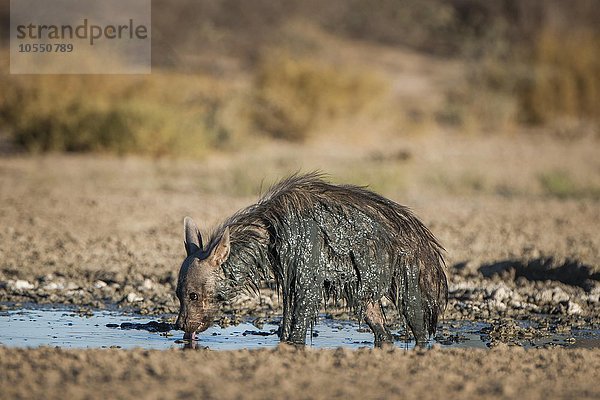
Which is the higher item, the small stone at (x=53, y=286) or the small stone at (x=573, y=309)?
the small stone at (x=53, y=286)

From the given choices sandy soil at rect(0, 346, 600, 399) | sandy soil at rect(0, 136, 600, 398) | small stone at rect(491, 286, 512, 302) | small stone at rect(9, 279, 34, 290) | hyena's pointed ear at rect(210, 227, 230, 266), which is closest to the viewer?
sandy soil at rect(0, 346, 600, 399)

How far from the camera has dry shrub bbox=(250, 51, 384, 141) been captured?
22156 mm

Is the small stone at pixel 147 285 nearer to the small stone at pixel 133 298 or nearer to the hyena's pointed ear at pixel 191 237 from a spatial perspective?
the small stone at pixel 133 298

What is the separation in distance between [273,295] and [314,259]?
272 centimetres

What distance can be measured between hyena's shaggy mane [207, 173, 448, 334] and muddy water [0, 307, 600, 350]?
512 millimetres

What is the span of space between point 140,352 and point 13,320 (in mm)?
2323

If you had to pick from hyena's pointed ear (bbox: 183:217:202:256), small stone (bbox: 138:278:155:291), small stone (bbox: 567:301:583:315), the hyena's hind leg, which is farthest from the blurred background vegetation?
the hyena's hind leg

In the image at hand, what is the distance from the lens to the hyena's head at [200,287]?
289 inches

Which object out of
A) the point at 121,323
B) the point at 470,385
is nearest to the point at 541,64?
the point at 121,323

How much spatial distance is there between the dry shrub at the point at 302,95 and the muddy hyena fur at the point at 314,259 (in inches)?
571

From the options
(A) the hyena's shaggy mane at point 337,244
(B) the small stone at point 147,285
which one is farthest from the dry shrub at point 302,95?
(A) the hyena's shaggy mane at point 337,244

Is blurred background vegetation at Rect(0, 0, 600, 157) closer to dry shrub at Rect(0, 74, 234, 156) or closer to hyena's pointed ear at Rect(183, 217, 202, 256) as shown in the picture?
dry shrub at Rect(0, 74, 234, 156)

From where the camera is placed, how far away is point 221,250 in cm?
730

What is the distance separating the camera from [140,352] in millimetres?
6785
